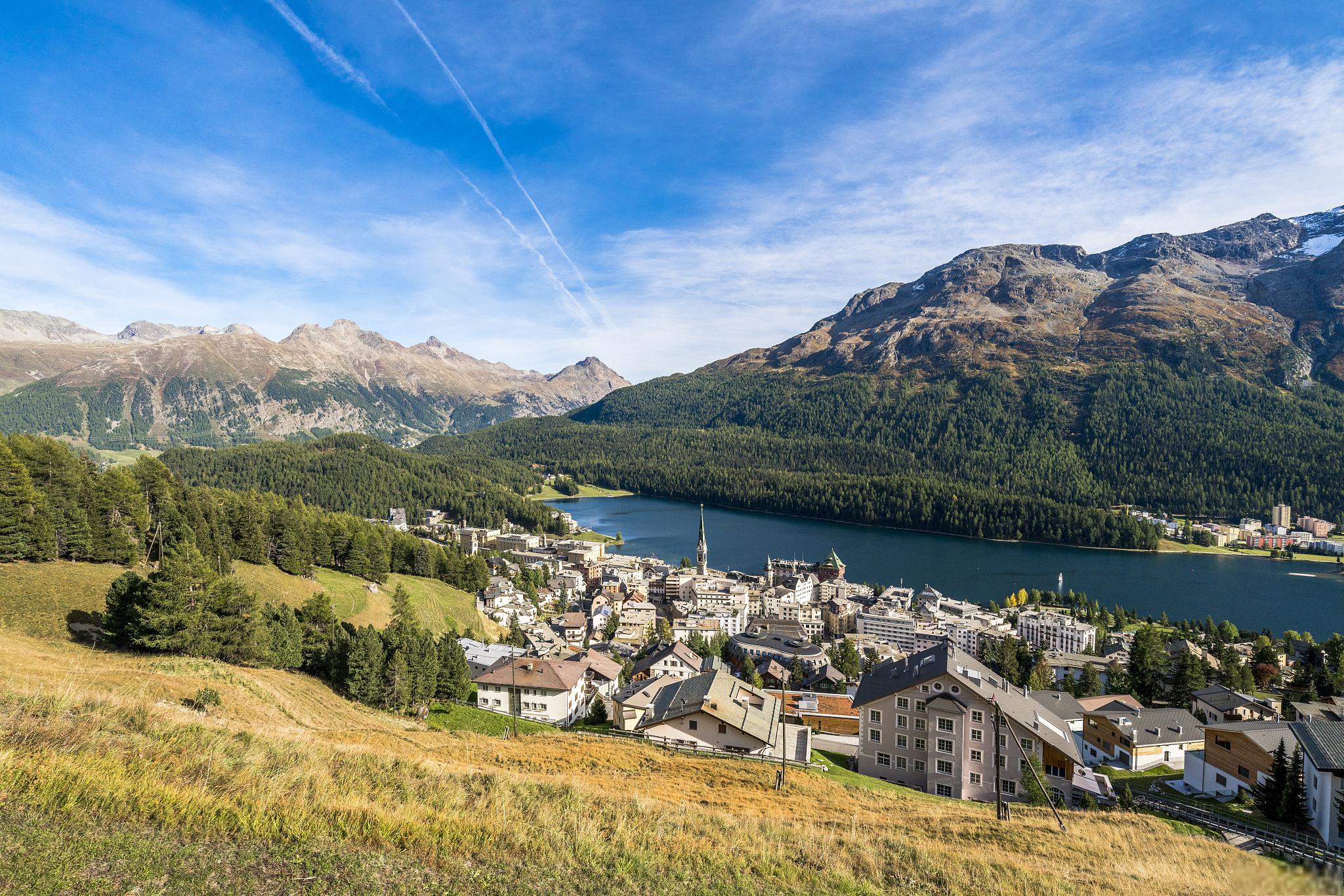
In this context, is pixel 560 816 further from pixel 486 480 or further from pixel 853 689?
pixel 486 480

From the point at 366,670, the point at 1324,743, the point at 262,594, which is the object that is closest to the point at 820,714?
the point at 1324,743

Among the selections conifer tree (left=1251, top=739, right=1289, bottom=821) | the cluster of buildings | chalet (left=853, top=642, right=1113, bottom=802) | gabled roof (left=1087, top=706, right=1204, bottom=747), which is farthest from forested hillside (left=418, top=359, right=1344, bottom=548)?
chalet (left=853, top=642, right=1113, bottom=802)

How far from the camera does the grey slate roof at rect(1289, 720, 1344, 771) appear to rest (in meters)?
21.7

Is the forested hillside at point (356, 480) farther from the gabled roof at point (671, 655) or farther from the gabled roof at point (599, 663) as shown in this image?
the gabled roof at point (599, 663)

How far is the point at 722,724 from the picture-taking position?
25547 mm

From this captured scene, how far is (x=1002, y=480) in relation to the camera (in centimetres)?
16562

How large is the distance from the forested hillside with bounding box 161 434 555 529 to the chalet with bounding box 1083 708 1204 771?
102m

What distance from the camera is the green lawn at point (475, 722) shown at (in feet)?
88.7

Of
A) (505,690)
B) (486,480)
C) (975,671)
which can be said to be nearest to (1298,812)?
(975,671)

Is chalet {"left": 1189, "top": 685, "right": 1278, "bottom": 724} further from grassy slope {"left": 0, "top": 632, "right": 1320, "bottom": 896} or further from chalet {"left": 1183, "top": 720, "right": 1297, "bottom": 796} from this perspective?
grassy slope {"left": 0, "top": 632, "right": 1320, "bottom": 896}

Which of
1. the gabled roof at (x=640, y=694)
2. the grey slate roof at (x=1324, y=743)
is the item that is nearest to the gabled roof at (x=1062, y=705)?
the grey slate roof at (x=1324, y=743)

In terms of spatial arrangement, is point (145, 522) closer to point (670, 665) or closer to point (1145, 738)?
point (670, 665)

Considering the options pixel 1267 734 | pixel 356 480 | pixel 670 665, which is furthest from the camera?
pixel 356 480

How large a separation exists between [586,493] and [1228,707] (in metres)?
161
